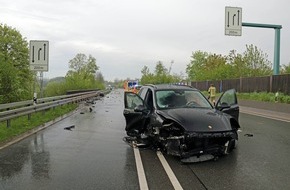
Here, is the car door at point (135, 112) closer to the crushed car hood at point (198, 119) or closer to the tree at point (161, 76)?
the crushed car hood at point (198, 119)

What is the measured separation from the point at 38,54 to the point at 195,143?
11.2 m

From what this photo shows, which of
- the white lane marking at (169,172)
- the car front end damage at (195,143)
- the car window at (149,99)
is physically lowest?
the white lane marking at (169,172)

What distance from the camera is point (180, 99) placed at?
8727 millimetres

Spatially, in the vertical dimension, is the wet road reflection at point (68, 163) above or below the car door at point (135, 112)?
below

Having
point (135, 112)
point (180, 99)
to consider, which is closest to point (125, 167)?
point (135, 112)

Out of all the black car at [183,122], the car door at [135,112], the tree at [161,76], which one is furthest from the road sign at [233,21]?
the tree at [161,76]

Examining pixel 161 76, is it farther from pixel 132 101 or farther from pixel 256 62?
pixel 132 101

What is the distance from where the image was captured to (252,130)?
12.3m

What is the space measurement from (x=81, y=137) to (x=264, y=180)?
19.7 ft

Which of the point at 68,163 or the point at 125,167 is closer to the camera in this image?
the point at 125,167

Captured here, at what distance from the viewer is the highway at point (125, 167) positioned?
5512 millimetres

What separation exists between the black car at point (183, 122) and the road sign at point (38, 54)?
749 centimetres

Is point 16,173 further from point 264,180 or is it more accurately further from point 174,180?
point 264,180

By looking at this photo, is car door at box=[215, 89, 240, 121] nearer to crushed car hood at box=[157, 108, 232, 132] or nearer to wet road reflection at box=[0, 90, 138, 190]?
crushed car hood at box=[157, 108, 232, 132]
